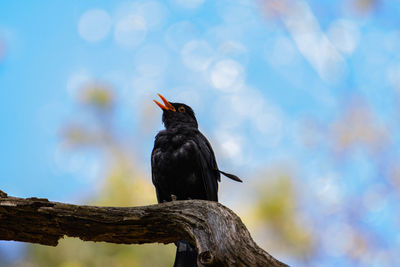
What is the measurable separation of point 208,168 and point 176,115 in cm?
109

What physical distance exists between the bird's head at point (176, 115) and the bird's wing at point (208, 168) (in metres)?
0.57

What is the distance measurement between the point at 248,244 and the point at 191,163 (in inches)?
94.3

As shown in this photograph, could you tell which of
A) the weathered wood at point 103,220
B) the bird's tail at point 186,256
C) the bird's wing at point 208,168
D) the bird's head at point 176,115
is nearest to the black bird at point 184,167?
the bird's wing at point 208,168

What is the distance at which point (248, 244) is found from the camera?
3.28 meters

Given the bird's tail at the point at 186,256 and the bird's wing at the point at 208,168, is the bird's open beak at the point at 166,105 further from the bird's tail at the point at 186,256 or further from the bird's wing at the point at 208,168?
the bird's tail at the point at 186,256

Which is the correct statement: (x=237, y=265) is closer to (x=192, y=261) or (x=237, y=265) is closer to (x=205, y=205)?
(x=205, y=205)

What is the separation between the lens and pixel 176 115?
6504mm

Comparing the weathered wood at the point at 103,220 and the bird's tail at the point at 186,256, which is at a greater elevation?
the bird's tail at the point at 186,256

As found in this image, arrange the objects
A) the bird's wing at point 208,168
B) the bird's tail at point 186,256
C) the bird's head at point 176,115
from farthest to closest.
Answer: the bird's head at point 176,115
the bird's wing at point 208,168
the bird's tail at point 186,256

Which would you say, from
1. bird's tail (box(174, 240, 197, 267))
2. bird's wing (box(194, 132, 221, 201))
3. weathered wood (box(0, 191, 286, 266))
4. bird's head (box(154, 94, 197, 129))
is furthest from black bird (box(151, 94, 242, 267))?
weathered wood (box(0, 191, 286, 266))

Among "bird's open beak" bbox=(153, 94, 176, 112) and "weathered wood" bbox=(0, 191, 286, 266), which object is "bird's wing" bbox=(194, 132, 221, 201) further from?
"weathered wood" bbox=(0, 191, 286, 266)

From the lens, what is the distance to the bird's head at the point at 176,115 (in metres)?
6.36

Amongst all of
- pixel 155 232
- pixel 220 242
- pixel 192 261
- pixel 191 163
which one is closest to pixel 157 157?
pixel 191 163

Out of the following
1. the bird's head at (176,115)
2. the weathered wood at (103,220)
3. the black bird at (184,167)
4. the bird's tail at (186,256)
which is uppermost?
the bird's head at (176,115)
